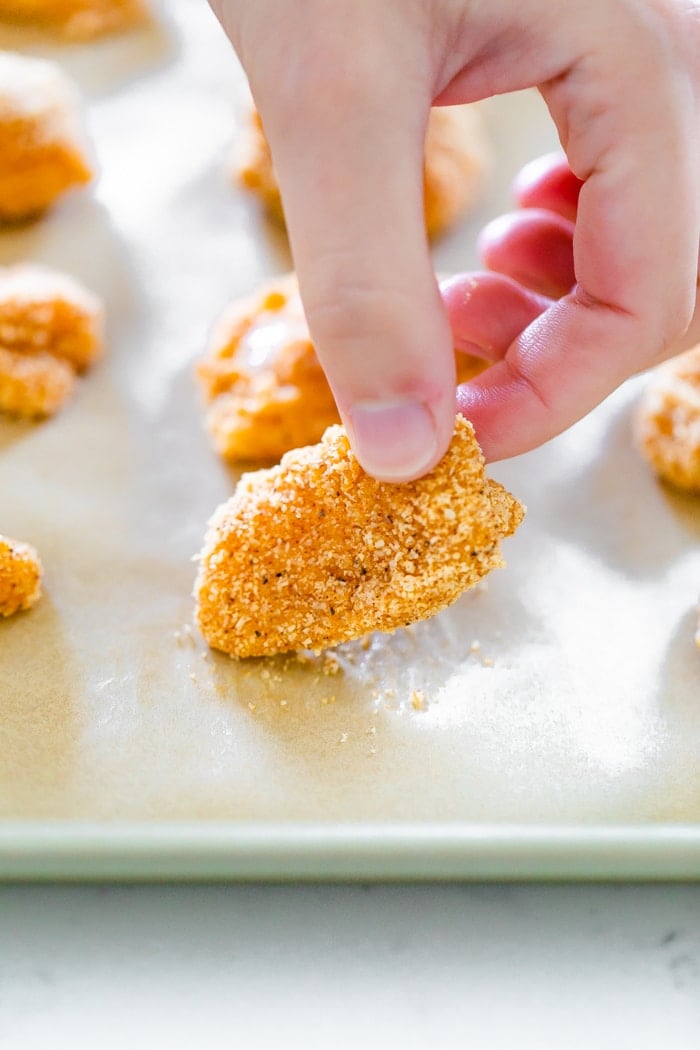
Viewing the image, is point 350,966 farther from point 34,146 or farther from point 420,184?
point 34,146

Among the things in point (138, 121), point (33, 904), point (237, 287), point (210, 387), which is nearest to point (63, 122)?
point (138, 121)

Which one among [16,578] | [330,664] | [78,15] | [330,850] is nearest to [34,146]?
[78,15]

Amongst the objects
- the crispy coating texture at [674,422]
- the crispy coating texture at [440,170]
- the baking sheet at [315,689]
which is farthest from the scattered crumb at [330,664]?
the crispy coating texture at [440,170]

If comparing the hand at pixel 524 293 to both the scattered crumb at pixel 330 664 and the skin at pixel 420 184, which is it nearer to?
the skin at pixel 420 184

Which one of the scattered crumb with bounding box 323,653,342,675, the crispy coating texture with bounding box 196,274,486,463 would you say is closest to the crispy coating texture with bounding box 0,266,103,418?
the crispy coating texture with bounding box 196,274,486,463

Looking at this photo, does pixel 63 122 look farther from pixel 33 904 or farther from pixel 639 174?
pixel 33 904
